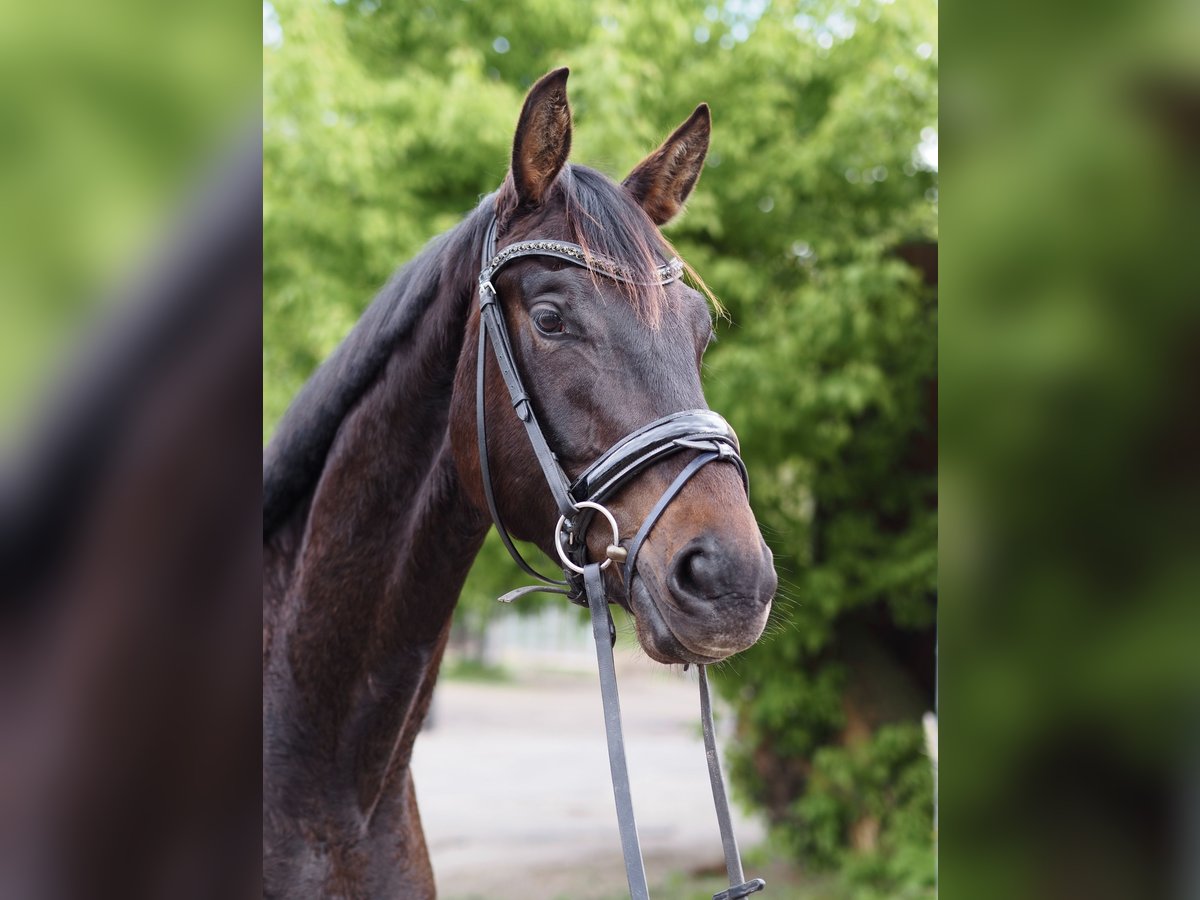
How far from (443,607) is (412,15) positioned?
470 centimetres

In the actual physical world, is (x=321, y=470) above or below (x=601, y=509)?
above

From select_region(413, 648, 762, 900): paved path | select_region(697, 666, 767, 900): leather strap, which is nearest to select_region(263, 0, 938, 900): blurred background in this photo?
select_region(413, 648, 762, 900): paved path

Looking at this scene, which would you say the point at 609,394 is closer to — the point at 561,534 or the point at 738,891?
the point at 561,534

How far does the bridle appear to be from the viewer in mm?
1451

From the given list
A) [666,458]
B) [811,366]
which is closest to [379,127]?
[811,366]

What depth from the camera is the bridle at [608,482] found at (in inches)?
57.1

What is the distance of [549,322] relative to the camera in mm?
1679

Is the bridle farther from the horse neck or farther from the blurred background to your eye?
the blurred background

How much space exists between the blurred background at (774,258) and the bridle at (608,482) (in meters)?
2.72

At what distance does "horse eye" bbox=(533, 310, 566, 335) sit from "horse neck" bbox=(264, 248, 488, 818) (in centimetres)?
26

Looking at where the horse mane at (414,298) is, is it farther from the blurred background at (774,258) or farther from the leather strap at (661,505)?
the blurred background at (774,258)

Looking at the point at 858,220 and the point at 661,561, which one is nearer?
the point at 661,561
